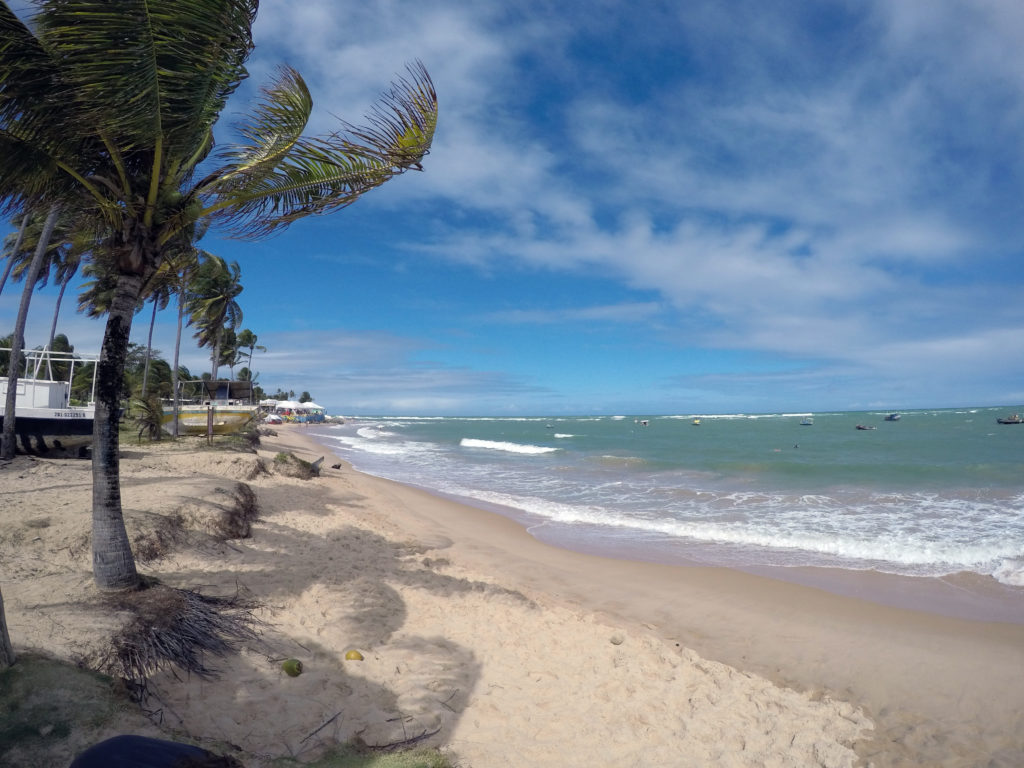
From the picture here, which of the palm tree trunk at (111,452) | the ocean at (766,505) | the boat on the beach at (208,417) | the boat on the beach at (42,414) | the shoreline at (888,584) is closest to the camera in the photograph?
the palm tree trunk at (111,452)

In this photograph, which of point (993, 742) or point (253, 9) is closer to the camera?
point (253, 9)

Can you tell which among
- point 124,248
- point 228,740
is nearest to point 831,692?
point 228,740

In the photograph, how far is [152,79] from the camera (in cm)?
387

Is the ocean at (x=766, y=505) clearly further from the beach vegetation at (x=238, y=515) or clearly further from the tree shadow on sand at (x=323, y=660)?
the beach vegetation at (x=238, y=515)

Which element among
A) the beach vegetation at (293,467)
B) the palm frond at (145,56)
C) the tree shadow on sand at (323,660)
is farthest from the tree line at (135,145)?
the beach vegetation at (293,467)

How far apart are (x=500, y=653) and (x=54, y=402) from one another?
1310 cm

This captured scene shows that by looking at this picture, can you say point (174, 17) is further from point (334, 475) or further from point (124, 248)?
point (334, 475)

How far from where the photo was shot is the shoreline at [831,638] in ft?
15.5

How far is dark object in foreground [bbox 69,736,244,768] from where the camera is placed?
2164 millimetres

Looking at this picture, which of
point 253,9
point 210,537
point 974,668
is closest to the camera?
point 253,9

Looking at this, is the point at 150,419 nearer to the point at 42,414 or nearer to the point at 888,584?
the point at 42,414

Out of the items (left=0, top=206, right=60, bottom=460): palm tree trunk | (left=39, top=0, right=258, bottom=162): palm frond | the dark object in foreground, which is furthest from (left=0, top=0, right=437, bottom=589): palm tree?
(left=0, top=206, right=60, bottom=460): palm tree trunk

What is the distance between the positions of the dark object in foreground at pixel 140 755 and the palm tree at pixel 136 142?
8.91 feet

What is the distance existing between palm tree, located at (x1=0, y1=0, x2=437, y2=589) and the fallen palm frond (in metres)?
0.43
